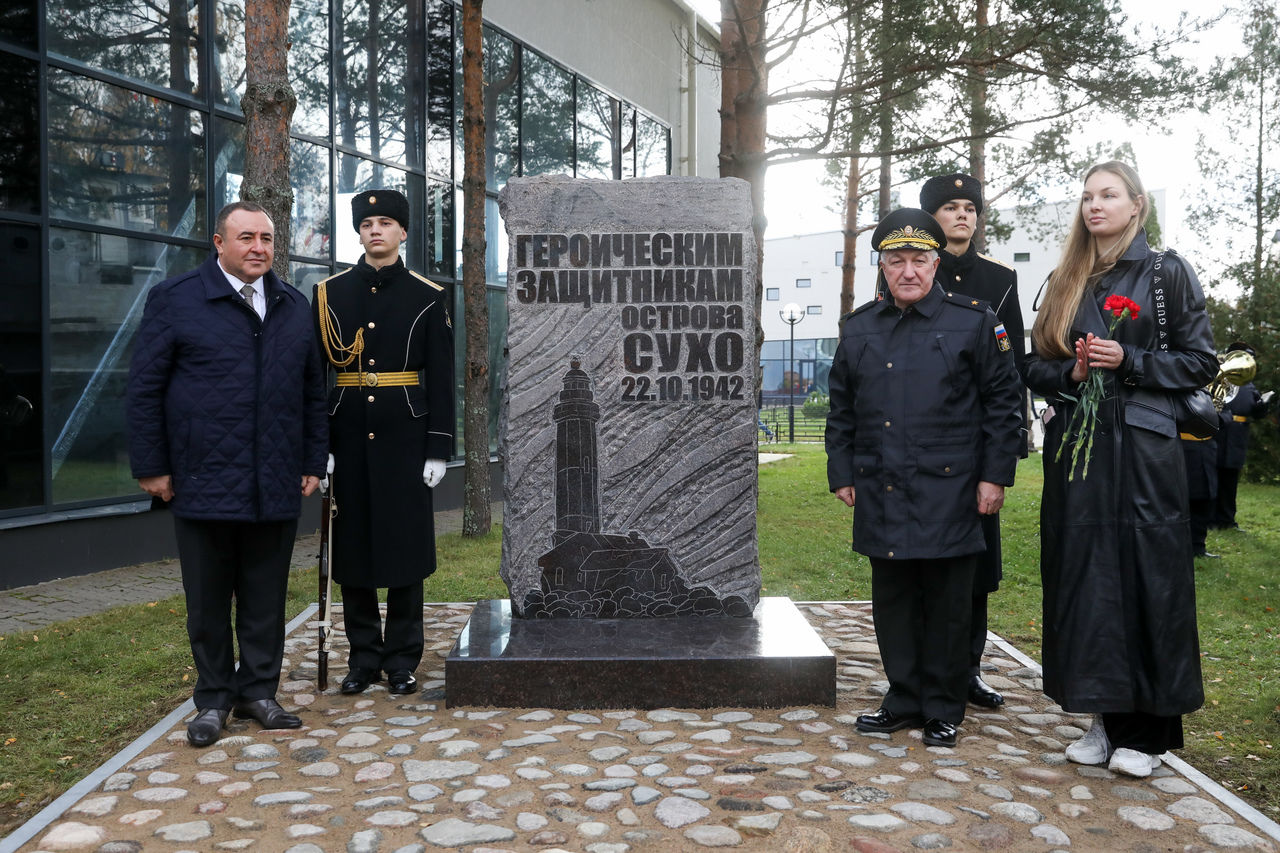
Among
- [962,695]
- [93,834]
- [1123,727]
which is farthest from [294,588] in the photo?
[1123,727]

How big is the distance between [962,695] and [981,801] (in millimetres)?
708

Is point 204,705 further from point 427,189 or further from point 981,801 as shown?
point 427,189

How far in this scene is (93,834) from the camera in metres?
3.33

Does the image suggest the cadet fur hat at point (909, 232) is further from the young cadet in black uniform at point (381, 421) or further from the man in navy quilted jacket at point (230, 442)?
the man in navy quilted jacket at point (230, 442)

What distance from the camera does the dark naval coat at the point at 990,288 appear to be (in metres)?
4.64

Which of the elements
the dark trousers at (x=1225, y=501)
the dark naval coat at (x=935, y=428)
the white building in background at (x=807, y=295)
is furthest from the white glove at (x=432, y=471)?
the white building in background at (x=807, y=295)

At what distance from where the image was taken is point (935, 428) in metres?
4.17

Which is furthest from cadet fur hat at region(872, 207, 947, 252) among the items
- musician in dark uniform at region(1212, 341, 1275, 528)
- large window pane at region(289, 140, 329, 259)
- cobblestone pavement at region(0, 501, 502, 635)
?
large window pane at region(289, 140, 329, 259)

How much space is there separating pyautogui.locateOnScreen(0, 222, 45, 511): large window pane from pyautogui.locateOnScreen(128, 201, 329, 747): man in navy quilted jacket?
177 inches

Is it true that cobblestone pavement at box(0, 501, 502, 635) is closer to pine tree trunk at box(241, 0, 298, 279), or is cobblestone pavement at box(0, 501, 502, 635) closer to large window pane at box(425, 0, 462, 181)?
pine tree trunk at box(241, 0, 298, 279)

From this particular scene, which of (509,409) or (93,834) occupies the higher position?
(509,409)

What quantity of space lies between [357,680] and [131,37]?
661 cm

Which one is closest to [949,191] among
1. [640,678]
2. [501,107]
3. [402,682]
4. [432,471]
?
[640,678]

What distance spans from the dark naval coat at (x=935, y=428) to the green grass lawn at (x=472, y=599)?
134 cm
